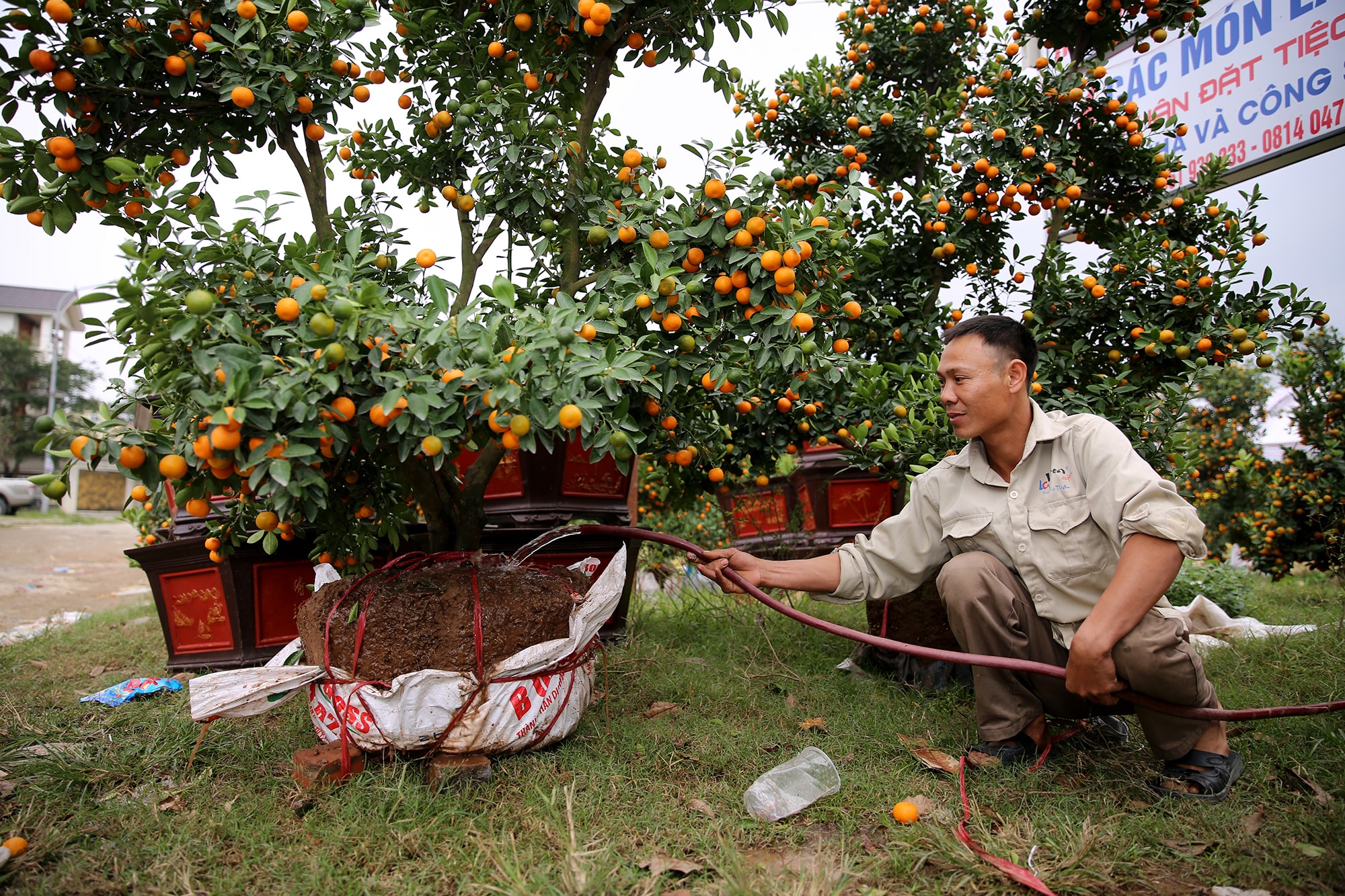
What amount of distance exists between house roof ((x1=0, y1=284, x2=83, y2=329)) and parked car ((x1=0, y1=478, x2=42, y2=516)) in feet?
33.5

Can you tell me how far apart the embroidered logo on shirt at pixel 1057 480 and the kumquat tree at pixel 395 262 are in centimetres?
65

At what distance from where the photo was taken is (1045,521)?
212cm

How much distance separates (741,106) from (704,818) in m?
3.25

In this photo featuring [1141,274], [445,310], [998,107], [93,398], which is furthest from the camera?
[93,398]

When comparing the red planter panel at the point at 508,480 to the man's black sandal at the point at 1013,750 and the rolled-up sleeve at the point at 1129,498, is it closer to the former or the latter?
the man's black sandal at the point at 1013,750

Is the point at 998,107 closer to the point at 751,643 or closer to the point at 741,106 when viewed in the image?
the point at 741,106

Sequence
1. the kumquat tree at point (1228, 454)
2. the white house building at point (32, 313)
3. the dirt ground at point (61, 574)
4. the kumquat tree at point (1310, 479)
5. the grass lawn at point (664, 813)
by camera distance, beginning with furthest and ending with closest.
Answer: the white house building at point (32, 313) < the dirt ground at point (61, 574) < the kumquat tree at point (1228, 454) < the kumquat tree at point (1310, 479) < the grass lawn at point (664, 813)

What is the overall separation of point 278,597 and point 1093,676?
2.97 meters

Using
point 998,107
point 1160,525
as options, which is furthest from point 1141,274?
point 1160,525

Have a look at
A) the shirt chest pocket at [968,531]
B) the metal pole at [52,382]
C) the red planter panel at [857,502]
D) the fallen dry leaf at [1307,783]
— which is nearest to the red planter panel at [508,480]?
the red planter panel at [857,502]

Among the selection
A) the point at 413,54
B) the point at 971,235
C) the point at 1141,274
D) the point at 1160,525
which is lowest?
the point at 1160,525

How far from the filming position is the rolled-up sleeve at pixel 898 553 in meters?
2.34

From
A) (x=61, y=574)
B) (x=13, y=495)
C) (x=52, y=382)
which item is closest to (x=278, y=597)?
(x=61, y=574)

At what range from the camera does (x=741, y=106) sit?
153 inches
